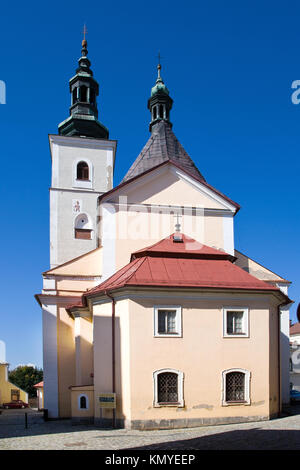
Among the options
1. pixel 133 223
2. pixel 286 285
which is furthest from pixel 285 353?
pixel 133 223

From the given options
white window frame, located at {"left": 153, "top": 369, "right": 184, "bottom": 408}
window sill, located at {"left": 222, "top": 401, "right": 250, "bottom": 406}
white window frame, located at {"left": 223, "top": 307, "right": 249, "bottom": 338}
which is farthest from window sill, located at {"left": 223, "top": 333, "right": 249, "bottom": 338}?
window sill, located at {"left": 222, "top": 401, "right": 250, "bottom": 406}

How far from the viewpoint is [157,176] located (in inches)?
944

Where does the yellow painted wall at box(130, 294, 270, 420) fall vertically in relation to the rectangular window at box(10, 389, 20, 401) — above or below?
above

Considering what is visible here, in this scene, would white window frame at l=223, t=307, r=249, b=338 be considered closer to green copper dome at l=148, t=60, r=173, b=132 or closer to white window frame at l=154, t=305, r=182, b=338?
white window frame at l=154, t=305, r=182, b=338

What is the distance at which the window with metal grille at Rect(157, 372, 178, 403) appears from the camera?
669 inches

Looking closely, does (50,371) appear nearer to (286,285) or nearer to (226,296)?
(226,296)

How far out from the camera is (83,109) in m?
35.7

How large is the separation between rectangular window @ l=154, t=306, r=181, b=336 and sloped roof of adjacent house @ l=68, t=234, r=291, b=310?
34.1 inches

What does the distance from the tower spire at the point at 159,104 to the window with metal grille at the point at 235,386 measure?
56.8 ft

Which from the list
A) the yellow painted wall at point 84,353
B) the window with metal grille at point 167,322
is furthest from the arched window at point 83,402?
the window with metal grille at point 167,322

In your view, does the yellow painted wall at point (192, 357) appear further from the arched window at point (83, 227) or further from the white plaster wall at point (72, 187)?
the arched window at point (83, 227)

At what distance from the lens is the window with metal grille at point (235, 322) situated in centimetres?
1817
